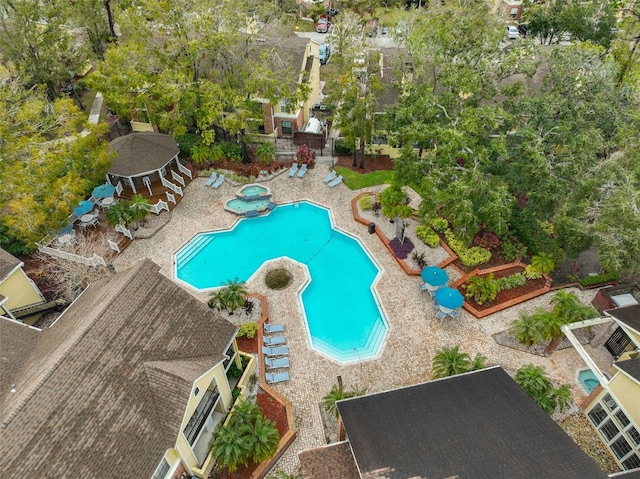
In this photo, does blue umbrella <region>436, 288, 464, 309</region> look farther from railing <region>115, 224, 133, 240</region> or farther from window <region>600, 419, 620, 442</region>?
railing <region>115, 224, 133, 240</region>

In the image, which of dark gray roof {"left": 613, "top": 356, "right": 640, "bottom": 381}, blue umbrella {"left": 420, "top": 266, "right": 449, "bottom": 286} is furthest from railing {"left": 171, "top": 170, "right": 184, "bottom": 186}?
dark gray roof {"left": 613, "top": 356, "right": 640, "bottom": 381}

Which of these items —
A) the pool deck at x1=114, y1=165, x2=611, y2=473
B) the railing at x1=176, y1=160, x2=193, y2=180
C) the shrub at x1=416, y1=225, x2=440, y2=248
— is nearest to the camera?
the pool deck at x1=114, y1=165, x2=611, y2=473

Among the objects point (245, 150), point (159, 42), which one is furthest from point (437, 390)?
point (159, 42)

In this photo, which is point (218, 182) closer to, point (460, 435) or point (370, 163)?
point (370, 163)

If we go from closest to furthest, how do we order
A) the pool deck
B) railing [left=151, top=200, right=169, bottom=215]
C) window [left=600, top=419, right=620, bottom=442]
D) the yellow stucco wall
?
window [left=600, top=419, right=620, bottom=442], the pool deck, the yellow stucco wall, railing [left=151, top=200, right=169, bottom=215]

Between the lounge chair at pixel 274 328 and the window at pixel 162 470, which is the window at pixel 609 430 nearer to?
the lounge chair at pixel 274 328

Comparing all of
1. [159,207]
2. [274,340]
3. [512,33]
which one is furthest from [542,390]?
[512,33]

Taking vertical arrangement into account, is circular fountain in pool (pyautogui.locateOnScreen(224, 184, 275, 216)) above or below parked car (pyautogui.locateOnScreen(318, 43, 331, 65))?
below
